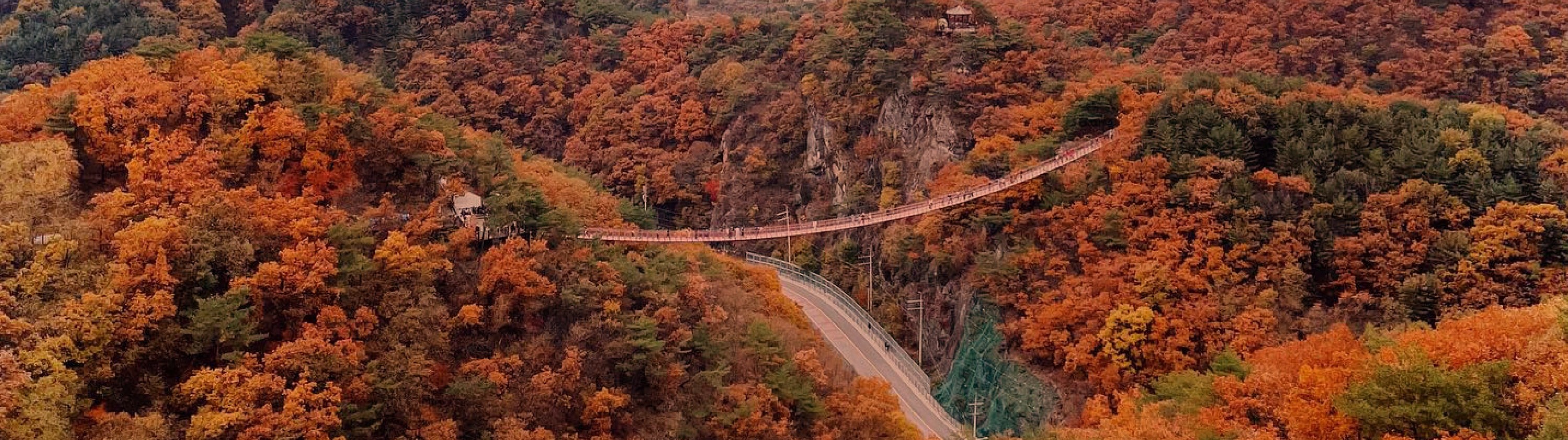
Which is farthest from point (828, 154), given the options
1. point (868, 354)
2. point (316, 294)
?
point (316, 294)

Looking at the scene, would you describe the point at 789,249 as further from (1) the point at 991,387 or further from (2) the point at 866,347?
(1) the point at 991,387

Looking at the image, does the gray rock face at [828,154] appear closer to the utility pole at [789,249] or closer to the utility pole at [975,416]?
the utility pole at [789,249]

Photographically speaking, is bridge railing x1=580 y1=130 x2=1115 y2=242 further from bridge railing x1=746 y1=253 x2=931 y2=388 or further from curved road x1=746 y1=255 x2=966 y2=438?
bridge railing x1=746 y1=253 x2=931 y2=388

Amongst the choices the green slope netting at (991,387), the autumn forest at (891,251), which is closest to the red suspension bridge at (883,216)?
the autumn forest at (891,251)

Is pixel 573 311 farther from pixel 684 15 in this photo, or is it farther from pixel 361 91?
pixel 684 15

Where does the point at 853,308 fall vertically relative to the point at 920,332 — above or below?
below

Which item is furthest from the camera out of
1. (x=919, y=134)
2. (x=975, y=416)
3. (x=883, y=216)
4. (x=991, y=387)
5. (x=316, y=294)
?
(x=919, y=134)

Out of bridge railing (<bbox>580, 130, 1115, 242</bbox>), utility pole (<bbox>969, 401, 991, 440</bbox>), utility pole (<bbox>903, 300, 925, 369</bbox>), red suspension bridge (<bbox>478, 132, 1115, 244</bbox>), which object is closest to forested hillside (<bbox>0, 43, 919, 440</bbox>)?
utility pole (<bbox>969, 401, 991, 440</bbox>)
